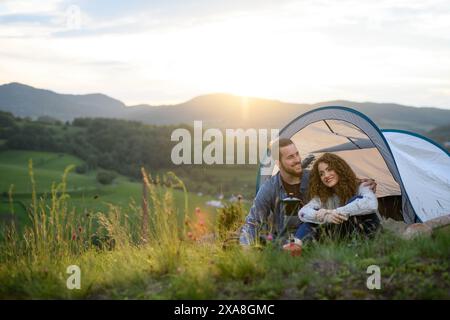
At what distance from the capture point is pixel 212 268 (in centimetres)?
470

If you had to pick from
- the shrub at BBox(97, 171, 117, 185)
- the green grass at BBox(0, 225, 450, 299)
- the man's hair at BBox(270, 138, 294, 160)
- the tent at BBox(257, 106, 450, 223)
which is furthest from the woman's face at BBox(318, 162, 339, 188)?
the shrub at BBox(97, 171, 117, 185)

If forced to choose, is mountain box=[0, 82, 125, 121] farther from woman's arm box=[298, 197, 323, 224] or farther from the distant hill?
woman's arm box=[298, 197, 323, 224]

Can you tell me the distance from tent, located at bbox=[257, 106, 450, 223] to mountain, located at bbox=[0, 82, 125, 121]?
32.2 metres

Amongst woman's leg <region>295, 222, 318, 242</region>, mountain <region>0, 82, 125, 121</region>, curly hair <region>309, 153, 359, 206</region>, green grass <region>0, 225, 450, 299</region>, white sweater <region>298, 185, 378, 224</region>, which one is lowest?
green grass <region>0, 225, 450, 299</region>

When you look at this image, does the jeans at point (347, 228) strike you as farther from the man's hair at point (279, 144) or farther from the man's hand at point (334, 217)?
the man's hair at point (279, 144)

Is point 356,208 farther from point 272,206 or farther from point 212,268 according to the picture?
point 212,268

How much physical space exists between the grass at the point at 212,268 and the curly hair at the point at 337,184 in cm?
76

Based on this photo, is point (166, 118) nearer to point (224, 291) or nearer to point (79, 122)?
point (79, 122)

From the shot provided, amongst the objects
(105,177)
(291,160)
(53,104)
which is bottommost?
(105,177)

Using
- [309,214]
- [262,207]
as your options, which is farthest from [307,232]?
[262,207]

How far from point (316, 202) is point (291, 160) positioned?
90 centimetres

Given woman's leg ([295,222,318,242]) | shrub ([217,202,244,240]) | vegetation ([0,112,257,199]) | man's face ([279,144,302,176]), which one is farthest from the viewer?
→ vegetation ([0,112,257,199])

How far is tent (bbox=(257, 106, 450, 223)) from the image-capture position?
723 cm
